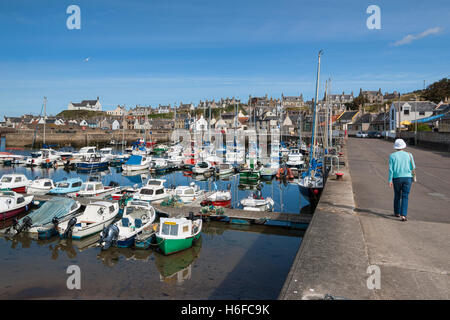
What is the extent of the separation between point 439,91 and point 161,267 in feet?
450

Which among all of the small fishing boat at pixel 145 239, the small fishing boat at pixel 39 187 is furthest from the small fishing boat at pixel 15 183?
the small fishing boat at pixel 145 239

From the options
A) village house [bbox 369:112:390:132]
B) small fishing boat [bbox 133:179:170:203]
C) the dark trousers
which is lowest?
small fishing boat [bbox 133:179:170:203]

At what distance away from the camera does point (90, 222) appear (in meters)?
20.9

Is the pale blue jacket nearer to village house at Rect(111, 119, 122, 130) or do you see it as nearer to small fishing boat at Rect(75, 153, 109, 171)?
small fishing boat at Rect(75, 153, 109, 171)

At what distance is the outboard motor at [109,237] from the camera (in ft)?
59.2

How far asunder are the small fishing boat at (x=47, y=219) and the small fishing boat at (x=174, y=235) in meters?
7.71

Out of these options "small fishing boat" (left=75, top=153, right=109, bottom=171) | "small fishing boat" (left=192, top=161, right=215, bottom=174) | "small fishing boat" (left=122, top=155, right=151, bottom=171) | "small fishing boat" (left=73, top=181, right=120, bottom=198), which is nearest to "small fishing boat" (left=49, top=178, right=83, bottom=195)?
"small fishing boat" (left=73, top=181, right=120, bottom=198)

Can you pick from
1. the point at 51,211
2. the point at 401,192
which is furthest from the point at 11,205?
the point at 401,192

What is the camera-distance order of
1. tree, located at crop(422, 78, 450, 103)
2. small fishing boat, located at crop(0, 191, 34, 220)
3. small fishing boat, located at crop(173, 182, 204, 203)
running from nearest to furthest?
small fishing boat, located at crop(0, 191, 34, 220), small fishing boat, located at crop(173, 182, 204, 203), tree, located at crop(422, 78, 450, 103)

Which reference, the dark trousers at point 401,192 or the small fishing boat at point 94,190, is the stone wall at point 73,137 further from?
the dark trousers at point 401,192

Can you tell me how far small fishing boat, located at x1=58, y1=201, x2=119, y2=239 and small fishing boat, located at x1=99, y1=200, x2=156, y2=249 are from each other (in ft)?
4.99

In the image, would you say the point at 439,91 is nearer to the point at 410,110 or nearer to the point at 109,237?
the point at 410,110

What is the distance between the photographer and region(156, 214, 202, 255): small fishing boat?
56.9 ft
